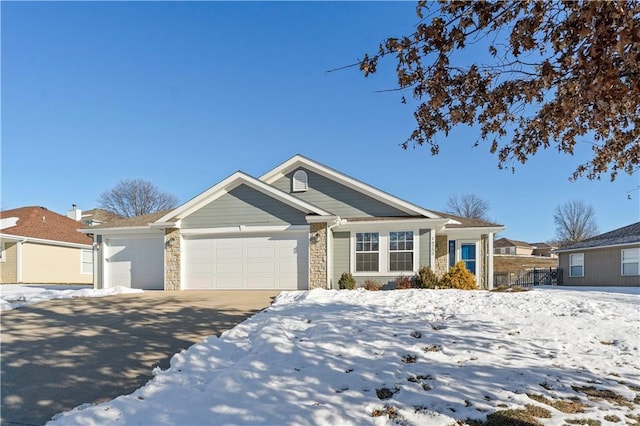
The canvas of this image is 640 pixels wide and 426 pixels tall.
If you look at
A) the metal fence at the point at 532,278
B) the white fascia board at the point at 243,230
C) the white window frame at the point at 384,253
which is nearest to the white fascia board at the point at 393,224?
the white window frame at the point at 384,253

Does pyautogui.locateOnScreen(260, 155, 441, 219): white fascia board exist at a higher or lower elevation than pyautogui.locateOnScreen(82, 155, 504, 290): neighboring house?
higher

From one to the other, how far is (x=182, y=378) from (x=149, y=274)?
41.0ft

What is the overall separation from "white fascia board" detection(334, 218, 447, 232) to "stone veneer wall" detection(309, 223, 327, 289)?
1.04 metres

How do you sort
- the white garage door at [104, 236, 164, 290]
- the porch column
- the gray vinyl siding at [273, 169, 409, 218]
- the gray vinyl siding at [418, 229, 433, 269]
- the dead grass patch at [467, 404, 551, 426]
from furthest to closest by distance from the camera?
the porch column → the white garage door at [104, 236, 164, 290] → the gray vinyl siding at [273, 169, 409, 218] → the gray vinyl siding at [418, 229, 433, 269] → the dead grass patch at [467, 404, 551, 426]

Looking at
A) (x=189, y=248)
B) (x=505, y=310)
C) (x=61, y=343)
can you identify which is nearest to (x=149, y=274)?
(x=189, y=248)

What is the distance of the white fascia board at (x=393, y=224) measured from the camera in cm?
1429

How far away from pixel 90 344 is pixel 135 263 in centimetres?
1073

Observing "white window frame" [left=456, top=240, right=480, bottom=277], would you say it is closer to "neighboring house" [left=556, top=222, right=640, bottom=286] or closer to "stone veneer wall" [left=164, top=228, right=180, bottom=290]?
"neighboring house" [left=556, top=222, right=640, bottom=286]

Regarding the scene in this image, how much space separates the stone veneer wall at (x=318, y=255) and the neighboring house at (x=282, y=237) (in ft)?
0.12

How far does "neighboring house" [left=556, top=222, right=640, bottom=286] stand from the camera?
813 inches

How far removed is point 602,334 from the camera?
6754 mm

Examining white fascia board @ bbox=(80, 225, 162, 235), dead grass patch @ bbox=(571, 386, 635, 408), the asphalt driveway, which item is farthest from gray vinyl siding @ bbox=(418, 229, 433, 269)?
white fascia board @ bbox=(80, 225, 162, 235)

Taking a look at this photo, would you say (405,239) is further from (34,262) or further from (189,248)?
(34,262)

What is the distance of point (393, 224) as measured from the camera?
14578 mm
